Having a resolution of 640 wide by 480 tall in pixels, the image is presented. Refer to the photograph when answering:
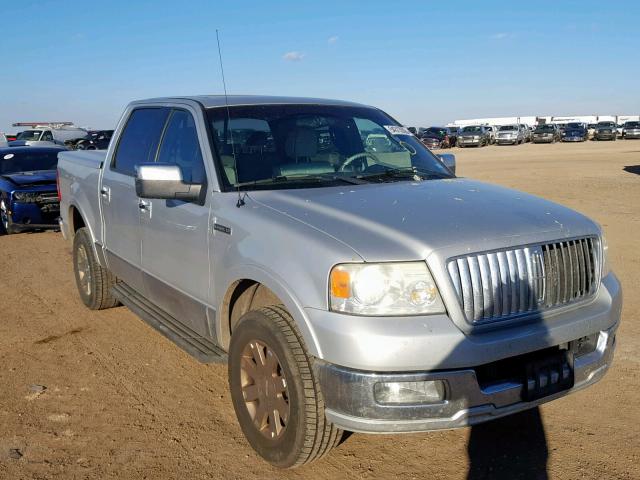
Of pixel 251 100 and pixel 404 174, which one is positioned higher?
pixel 251 100

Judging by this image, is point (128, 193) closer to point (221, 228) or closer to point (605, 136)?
point (221, 228)

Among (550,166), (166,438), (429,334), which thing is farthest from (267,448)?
(550,166)

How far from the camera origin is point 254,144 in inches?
159

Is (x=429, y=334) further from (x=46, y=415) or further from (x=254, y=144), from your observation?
(x=46, y=415)

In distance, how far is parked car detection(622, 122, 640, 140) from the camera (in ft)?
183

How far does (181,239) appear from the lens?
3961mm

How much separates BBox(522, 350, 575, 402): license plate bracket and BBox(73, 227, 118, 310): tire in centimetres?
410

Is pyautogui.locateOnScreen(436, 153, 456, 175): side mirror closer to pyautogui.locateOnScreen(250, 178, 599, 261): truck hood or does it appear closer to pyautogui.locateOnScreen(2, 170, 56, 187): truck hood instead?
pyautogui.locateOnScreen(250, 178, 599, 261): truck hood

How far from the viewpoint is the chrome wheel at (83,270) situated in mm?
6020

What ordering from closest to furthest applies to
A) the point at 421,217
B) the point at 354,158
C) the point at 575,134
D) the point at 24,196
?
the point at 421,217 < the point at 354,158 < the point at 24,196 < the point at 575,134

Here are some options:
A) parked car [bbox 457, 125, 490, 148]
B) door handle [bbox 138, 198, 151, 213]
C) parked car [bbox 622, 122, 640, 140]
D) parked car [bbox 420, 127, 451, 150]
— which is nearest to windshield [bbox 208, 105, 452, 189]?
door handle [bbox 138, 198, 151, 213]

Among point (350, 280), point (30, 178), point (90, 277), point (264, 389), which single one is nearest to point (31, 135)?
point (30, 178)

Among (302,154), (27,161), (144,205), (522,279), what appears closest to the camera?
(522,279)

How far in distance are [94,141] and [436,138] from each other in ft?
86.1
